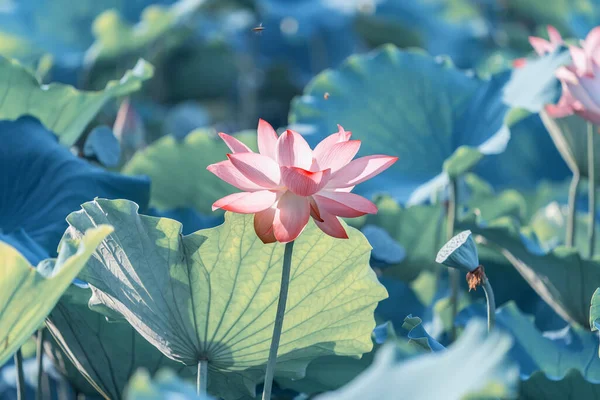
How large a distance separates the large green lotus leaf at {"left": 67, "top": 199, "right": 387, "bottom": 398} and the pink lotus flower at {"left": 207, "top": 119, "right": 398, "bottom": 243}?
0.18 feet

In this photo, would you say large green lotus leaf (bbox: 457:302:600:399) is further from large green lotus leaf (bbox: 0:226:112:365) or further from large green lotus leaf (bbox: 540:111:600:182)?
large green lotus leaf (bbox: 0:226:112:365)

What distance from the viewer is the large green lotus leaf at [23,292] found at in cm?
51

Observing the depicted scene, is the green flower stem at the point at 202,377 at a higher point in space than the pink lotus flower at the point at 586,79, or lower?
lower

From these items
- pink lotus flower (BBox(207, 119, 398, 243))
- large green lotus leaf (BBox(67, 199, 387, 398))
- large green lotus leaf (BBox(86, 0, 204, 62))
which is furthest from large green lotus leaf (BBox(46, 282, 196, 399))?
large green lotus leaf (BBox(86, 0, 204, 62))

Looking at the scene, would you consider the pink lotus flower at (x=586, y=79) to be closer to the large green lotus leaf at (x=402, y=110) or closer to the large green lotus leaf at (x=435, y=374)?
the large green lotus leaf at (x=402, y=110)

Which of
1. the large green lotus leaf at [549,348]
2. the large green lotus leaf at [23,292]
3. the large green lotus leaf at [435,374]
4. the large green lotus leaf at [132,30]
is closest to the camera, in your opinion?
the large green lotus leaf at [435,374]

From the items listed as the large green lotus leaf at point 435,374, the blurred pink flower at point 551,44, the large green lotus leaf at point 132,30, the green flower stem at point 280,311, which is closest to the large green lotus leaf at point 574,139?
the blurred pink flower at point 551,44

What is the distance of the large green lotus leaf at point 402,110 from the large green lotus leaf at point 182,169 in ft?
0.49

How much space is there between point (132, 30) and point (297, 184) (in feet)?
3.48

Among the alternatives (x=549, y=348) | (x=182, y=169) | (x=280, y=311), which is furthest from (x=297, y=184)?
(x=182, y=169)

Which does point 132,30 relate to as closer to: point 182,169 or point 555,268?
point 182,169

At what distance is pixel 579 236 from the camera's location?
3.77 ft

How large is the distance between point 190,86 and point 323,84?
92cm

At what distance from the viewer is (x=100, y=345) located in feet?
2.35
